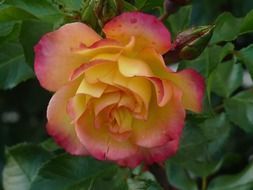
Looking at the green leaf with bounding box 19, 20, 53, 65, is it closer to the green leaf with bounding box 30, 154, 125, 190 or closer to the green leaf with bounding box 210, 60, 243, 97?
the green leaf with bounding box 30, 154, 125, 190

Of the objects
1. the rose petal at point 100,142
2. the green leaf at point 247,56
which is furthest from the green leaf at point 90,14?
the green leaf at point 247,56

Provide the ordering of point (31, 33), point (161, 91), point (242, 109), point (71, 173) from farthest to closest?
point (242, 109)
point (71, 173)
point (31, 33)
point (161, 91)

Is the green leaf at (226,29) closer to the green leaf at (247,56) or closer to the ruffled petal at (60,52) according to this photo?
the green leaf at (247,56)

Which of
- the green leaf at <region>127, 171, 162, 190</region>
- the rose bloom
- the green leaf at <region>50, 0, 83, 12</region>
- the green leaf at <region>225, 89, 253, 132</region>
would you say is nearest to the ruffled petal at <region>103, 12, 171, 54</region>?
the rose bloom

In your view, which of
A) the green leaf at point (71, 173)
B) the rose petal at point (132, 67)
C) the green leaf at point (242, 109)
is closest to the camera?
the rose petal at point (132, 67)

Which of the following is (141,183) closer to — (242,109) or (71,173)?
(71,173)

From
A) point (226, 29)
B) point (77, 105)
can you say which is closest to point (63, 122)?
point (77, 105)
